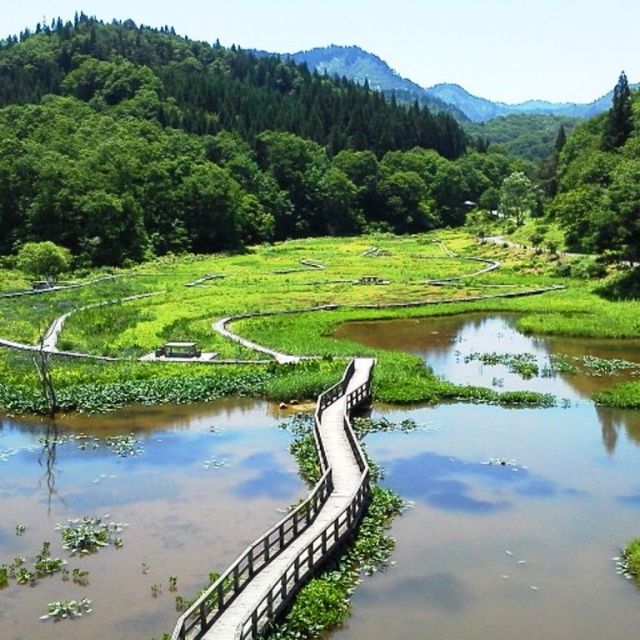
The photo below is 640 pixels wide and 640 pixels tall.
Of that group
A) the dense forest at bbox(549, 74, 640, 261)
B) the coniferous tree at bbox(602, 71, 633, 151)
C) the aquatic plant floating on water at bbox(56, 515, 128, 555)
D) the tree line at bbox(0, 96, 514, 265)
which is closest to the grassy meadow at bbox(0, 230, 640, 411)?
the dense forest at bbox(549, 74, 640, 261)

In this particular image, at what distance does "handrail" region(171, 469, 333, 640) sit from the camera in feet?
63.8

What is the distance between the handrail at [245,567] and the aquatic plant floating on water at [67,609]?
11.1 feet

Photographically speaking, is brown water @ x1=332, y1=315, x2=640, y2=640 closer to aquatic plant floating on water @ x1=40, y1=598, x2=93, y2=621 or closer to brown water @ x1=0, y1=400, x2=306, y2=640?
brown water @ x1=0, y1=400, x2=306, y2=640

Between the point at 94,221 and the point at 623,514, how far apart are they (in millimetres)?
93122

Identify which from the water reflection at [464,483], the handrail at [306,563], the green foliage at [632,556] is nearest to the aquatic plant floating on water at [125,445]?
the water reflection at [464,483]

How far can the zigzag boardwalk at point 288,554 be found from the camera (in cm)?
1973

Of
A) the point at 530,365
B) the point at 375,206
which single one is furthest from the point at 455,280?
the point at 375,206

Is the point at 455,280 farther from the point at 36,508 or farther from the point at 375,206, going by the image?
the point at 375,206

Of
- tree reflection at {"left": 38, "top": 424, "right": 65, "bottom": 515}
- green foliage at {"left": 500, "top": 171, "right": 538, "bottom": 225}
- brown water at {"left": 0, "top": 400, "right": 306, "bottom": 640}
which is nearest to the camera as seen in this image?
brown water at {"left": 0, "top": 400, "right": 306, "bottom": 640}

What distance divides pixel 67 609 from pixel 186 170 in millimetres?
121527

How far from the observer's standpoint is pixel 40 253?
91312mm

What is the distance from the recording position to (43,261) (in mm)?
91562

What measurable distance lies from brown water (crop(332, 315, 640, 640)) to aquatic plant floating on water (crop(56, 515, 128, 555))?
8.60 meters

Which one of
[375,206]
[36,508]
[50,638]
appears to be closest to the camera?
[50,638]
